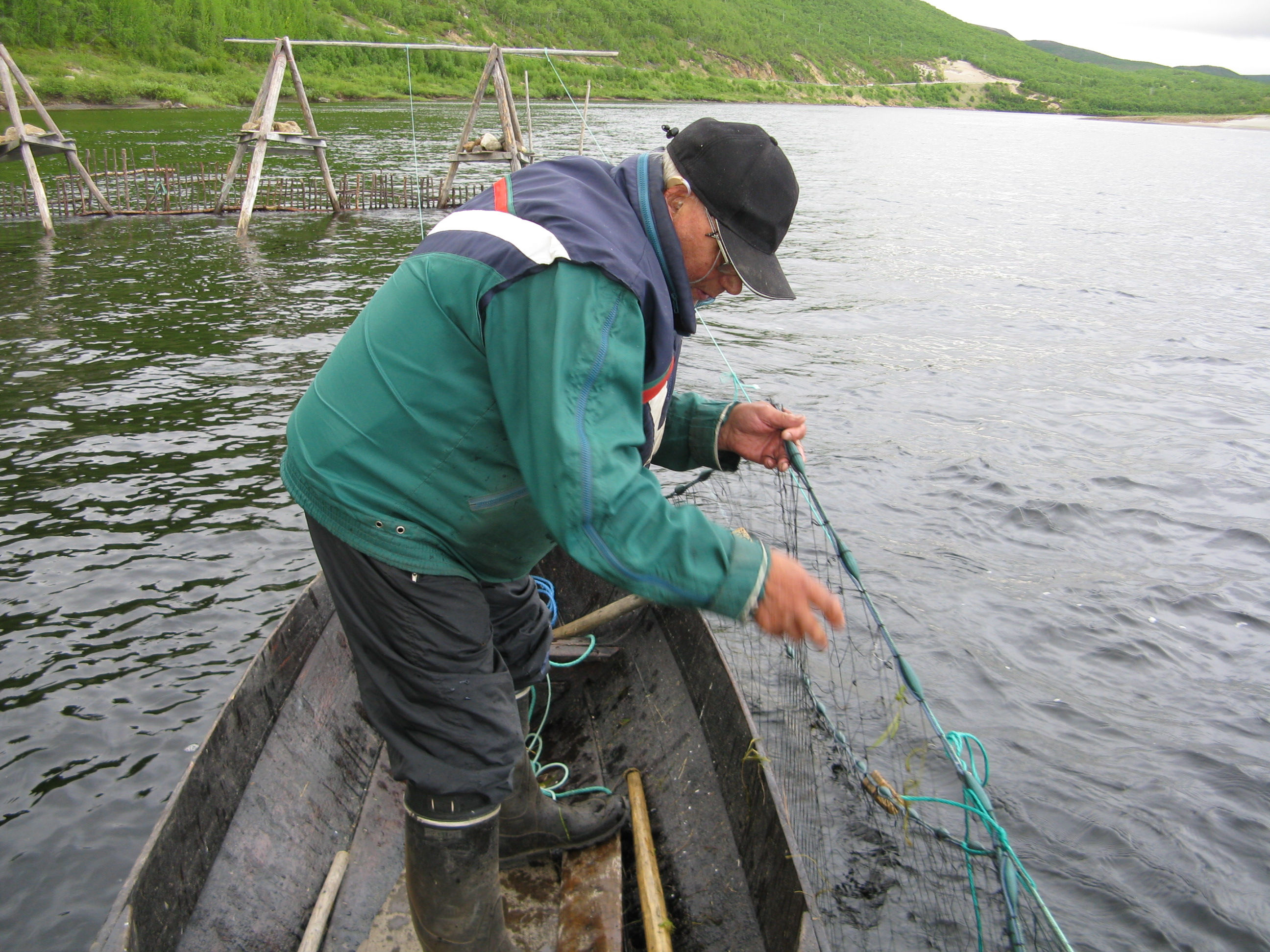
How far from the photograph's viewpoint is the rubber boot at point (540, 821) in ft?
10.4

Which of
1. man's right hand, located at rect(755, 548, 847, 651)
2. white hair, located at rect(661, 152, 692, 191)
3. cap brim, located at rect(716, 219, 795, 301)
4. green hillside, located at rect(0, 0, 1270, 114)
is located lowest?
green hillside, located at rect(0, 0, 1270, 114)

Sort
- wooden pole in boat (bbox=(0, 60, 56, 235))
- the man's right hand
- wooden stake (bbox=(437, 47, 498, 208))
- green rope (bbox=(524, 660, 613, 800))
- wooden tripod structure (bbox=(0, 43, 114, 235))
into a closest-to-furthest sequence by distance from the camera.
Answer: the man's right hand < green rope (bbox=(524, 660, 613, 800)) < wooden pole in boat (bbox=(0, 60, 56, 235)) < wooden tripod structure (bbox=(0, 43, 114, 235)) < wooden stake (bbox=(437, 47, 498, 208))

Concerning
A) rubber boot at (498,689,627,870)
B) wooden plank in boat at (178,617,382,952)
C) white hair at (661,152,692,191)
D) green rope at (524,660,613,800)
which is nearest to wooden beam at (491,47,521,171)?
green rope at (524,660,613,800)

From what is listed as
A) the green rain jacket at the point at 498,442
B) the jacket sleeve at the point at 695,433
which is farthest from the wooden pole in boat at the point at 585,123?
the green rain jacket at the point at 498,442

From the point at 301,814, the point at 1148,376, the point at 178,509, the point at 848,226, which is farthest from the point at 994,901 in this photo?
the point at 848,226

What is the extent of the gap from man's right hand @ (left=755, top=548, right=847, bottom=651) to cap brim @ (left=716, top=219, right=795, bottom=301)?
0.66 metres

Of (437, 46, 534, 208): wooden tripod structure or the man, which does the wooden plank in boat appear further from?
(437, 46, 534, 208): wooden tripod structure

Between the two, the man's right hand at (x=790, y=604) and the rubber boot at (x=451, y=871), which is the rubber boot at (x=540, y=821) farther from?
the man's right hand at (x=790, y=604)

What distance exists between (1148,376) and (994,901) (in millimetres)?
A: 10541

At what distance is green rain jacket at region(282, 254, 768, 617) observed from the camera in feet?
5.94

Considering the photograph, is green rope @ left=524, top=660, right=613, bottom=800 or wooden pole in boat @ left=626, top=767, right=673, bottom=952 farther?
green rope @ left=524, top=660, right=613, bottom=800

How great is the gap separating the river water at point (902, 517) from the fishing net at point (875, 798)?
0.38 m

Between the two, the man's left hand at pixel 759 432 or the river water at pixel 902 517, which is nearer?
the man's left hand at pixel 759 432

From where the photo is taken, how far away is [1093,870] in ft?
15.4
